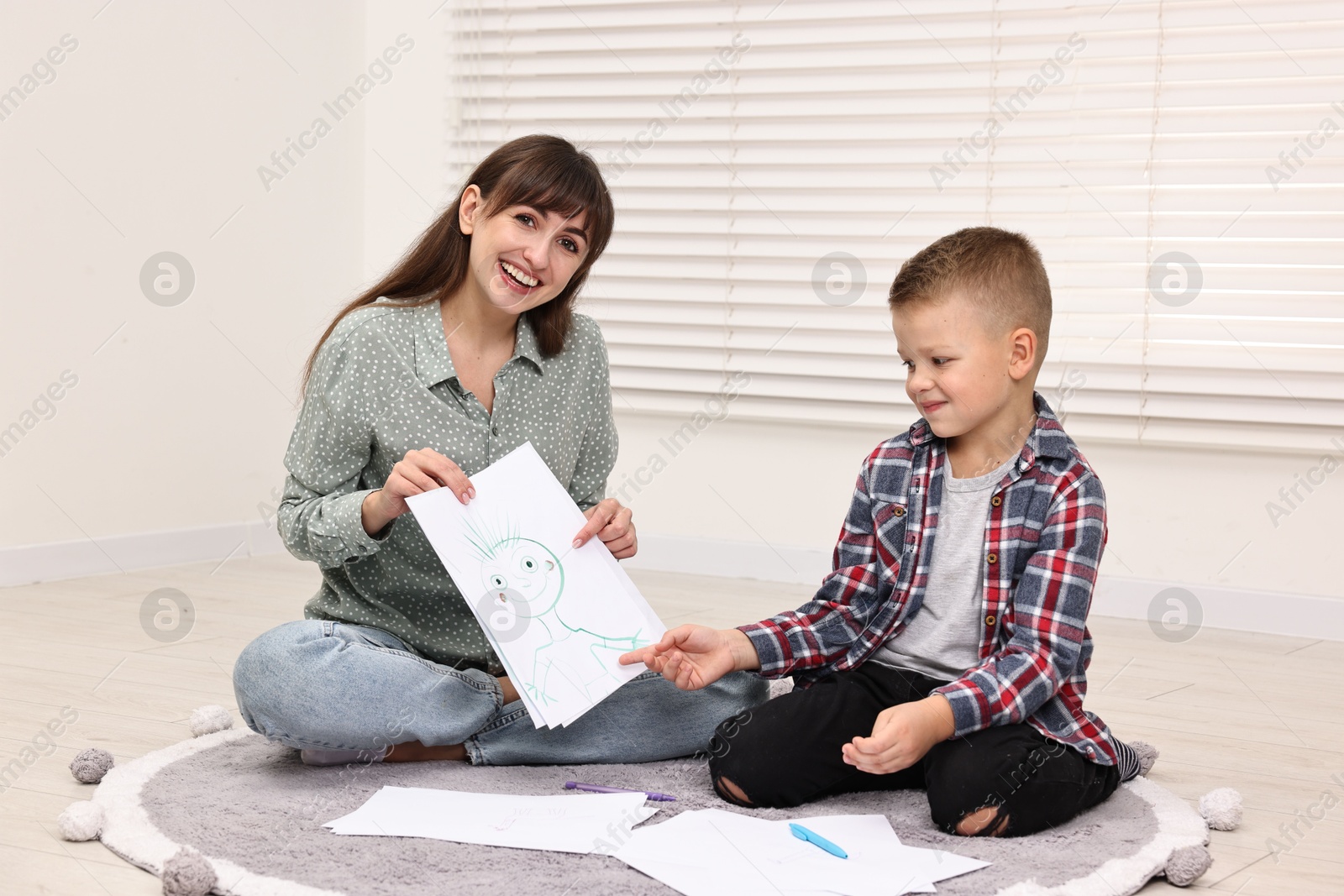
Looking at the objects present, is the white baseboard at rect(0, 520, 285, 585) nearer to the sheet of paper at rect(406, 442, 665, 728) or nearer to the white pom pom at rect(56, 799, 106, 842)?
the white pom pom at rect(56, 799, 106, 842)

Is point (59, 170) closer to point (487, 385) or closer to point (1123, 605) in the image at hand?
point (487, 385)

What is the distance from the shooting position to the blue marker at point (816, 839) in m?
1.10

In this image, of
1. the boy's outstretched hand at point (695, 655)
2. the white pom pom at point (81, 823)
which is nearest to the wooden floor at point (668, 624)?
the white pom pom at point (81, 823)

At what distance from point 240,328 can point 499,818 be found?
1941 millimetres

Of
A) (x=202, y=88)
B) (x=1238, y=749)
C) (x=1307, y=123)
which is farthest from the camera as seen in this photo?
(x=202, y=88)

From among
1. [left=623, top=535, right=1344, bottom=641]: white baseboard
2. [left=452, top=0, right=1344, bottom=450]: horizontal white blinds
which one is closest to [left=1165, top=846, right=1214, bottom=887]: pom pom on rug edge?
[left=623, top=535, right=1344, bottom=641]: white baseboard

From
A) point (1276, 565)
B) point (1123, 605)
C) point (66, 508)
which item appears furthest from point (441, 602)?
point (1276, 565)

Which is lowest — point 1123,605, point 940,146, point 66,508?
point 1123,605

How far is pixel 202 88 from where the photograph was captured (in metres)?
2.69

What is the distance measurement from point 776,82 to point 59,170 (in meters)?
1.47

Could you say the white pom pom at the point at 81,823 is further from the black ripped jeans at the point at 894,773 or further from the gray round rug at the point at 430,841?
the black ripped jeans at the point at 894,773

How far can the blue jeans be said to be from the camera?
1256 mm

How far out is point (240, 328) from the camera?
111 inches

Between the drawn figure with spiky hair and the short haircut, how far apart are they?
1.53 ft
